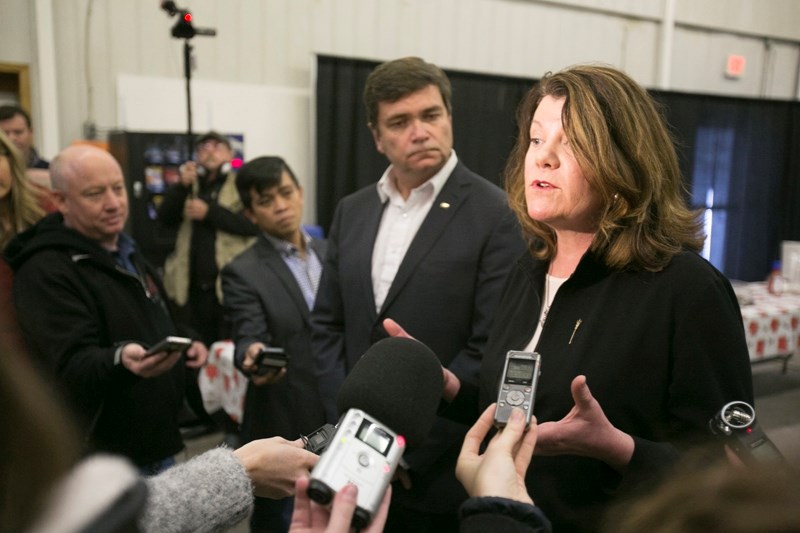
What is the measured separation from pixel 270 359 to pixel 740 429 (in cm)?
133

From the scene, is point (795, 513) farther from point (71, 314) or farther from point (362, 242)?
point (71, 314)

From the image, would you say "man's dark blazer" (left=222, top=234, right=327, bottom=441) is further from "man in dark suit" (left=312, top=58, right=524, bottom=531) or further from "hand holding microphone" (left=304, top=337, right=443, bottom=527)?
"hand holding microphone" (left=304, top=337, right=443, bottom=527)

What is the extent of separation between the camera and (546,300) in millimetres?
1248

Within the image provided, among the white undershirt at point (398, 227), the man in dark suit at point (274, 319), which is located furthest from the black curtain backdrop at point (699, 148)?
the white undershirt at point (398, 227)

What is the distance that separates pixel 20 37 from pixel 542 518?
180 inches

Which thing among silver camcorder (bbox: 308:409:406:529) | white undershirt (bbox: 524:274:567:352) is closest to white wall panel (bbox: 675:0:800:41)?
white undershirt (bbox: 524:274:567:352)

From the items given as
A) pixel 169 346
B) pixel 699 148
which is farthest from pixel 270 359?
pixel 699 148

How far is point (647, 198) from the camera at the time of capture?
3.66 feet

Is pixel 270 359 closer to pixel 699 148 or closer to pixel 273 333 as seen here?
pixel 273 333

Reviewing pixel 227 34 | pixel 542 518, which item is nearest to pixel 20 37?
pixel 227 34

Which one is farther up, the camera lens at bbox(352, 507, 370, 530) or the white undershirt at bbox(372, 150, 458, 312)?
the white undershirt at bbox(372, 150, 458, 312)

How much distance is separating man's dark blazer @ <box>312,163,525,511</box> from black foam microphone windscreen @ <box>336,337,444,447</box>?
0.57 meters

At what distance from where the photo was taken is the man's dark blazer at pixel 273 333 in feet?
6.83

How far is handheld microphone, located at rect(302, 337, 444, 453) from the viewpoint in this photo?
78 cm
